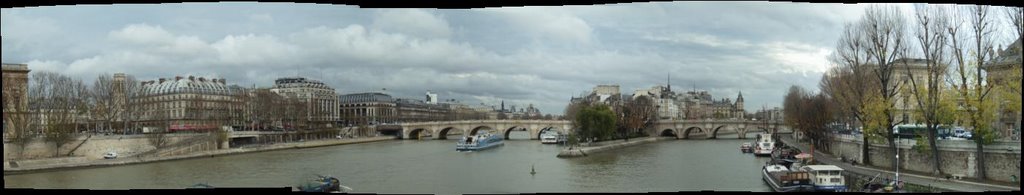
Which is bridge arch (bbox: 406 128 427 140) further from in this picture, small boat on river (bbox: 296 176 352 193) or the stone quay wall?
the stone quay wall

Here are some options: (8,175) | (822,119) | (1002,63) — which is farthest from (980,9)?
(8,175)

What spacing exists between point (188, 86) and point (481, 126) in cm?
1074

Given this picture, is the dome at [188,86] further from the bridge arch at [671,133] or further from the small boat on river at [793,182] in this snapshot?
the small boat on river at [793,182]

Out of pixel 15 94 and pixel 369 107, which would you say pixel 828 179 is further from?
pixel 369 107

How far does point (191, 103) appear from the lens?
2698 centimetres

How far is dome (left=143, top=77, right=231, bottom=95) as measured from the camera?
28.4 metres

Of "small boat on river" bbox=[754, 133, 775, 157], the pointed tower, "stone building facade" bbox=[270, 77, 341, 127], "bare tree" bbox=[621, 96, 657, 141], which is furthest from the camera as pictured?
the pointed tower

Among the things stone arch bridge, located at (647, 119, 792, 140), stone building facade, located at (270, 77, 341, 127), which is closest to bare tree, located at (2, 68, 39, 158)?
stone arch bridge, located at (647, 119, 792, 140)

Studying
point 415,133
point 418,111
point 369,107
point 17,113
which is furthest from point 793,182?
point 418,111

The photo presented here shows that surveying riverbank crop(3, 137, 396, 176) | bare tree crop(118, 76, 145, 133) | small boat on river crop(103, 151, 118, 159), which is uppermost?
→ bare tree crop(118, 76, 145, 133)

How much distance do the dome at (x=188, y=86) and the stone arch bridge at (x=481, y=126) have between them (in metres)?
7.07

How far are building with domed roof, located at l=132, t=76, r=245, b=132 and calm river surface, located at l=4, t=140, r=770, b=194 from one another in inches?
236

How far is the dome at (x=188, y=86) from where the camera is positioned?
93.1 feet

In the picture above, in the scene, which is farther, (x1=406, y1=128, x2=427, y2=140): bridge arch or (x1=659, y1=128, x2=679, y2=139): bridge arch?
(x1=406, y1=128, x2=427, y2=140): bridge arch
